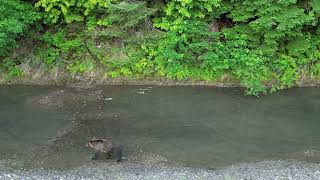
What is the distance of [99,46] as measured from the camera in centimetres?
1482

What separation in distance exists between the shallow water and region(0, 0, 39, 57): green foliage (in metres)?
1.51

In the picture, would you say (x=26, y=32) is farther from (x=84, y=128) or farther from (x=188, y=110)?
(x=188, y=110)

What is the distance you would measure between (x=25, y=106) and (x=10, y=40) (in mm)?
2024

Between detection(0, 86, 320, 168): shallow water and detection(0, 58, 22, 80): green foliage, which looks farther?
detection(0, 58, 22, 80): green foliage

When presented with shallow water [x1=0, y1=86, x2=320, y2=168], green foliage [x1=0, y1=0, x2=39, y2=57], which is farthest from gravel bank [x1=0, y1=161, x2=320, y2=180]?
green foliage [x1=0, y1=0, x2=39, y2=57]

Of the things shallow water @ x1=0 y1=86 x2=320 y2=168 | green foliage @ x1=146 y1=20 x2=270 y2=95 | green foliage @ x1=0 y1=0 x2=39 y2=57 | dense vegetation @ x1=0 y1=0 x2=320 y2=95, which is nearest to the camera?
shallow water @ x1=0 y1=86 x2=320 y2=168

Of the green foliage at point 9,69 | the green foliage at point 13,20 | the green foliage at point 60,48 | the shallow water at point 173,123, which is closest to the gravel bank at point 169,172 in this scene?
the shallow water at point 173,123

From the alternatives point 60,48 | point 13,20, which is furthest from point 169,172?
point 60,48

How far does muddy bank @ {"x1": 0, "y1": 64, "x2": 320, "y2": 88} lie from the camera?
14602 millimetres

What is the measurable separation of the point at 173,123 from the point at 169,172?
269cm

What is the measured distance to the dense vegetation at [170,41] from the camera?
13.8 metres

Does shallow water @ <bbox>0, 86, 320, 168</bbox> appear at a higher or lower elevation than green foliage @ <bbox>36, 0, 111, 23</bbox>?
lower

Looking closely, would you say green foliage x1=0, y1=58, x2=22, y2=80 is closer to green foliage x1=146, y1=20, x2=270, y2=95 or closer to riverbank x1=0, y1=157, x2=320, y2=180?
green foliage x1=146, y1=20, x2=270, y2=95

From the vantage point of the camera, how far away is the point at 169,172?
9.69 metres
